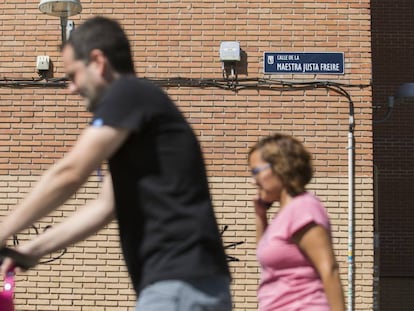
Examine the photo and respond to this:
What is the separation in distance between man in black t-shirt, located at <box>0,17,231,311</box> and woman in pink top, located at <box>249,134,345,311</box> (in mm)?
795

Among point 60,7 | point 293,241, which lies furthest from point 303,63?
point 293,241

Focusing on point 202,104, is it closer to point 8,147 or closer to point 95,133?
point 8,147

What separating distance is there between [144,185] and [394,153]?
1214 centimetres

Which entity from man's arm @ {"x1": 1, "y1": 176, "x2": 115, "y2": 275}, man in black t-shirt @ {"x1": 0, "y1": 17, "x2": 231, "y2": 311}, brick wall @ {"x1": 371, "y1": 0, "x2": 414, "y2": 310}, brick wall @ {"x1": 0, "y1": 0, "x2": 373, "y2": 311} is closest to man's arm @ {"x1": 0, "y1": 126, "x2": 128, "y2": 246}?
man in black t-shirt @ {"x1": 0, "y1": 17, "x2": 231, "y2": 311}

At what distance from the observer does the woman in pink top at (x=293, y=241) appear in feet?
10.6

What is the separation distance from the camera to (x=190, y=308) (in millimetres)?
2420

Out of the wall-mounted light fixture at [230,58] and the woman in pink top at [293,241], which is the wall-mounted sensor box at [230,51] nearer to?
the wall-mounted light fixture at [230,58]

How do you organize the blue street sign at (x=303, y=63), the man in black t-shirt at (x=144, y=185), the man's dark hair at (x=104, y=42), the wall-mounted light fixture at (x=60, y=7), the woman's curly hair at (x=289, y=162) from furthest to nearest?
the blue street sign at (x=303, y=63) → the wall-mounted light fixture at (x=60, y=7) → the woman's curly hair at (x=289, y=162) → the man's dark hair at (x=104, y=42) → the man in black t-shirt at (x=144, y=185)

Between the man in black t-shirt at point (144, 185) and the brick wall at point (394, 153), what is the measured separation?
11469 mm

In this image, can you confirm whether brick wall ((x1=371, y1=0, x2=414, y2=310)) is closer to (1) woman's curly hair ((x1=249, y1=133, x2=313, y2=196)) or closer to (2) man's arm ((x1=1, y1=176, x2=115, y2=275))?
(1) woman's curly hair ((x1=249, y1=133, x2=313, y2=196))

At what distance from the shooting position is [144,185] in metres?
2.48

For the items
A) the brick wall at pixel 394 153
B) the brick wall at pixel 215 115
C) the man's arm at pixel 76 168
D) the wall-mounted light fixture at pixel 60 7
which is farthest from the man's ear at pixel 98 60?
the brick wall at pixel 394 153

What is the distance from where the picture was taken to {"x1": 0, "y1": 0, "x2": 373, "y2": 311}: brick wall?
9.32m

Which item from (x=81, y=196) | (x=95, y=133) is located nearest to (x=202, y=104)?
(x=81, y=196)
